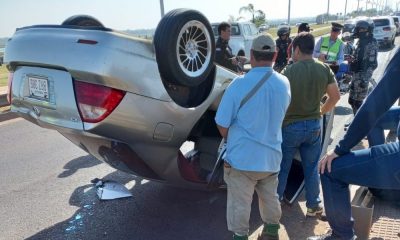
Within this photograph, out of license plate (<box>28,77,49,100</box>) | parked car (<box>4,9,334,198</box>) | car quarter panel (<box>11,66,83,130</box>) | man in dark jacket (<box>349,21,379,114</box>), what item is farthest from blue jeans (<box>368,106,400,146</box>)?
man in dark jacket (<box>349,21,379,114</box>)

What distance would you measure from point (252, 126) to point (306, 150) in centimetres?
108

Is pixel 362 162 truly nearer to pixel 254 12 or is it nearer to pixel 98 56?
pixel 98 56

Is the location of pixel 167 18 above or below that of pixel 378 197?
above

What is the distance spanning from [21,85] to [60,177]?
2072mm

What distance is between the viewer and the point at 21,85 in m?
3.19

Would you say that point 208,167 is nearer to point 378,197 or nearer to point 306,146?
point 306,146

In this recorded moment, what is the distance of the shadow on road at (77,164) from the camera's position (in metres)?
5.13

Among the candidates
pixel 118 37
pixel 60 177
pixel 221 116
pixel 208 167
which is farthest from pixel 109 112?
pixel 60 177

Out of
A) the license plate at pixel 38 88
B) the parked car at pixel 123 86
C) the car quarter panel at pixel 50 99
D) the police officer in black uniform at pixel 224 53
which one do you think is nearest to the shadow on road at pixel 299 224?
the parked car at pixel 123 86

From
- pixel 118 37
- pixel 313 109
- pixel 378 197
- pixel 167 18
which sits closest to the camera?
pixel 118 37

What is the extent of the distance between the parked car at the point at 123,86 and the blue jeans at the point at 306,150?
76cm

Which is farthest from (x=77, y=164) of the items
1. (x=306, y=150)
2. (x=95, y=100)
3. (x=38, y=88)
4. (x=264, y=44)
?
(x=264, y=44)

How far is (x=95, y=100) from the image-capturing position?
2803mm

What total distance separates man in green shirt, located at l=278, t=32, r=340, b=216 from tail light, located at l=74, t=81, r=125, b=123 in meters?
1.57
